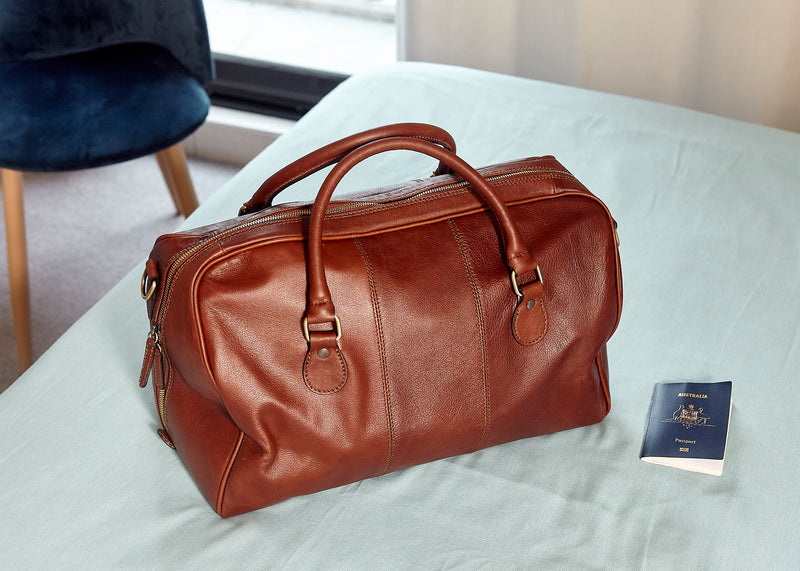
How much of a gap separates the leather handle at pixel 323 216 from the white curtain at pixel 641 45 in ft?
3.86

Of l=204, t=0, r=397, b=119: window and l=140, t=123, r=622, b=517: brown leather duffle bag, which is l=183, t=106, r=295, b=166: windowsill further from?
l=140, t=123, r=622, b=517: brown leather duffle bag

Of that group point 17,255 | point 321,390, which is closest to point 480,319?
point 321,390

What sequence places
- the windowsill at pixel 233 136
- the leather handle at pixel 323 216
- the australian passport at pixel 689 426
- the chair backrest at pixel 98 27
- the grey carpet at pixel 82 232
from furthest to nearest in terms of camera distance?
the windowsill at pixel 233 136
the grey carpet at pixel 82 232
the chair backrest at pixel 98 27
the australian passport at pixel 689 426
the leather handle at pixel 323 216

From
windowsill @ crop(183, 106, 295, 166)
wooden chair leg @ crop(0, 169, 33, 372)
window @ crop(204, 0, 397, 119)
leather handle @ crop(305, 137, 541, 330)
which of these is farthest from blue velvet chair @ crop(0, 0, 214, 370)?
leather handle @ crop(305, 137, 541, 330)

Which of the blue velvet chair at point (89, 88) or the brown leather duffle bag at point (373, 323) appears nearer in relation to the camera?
the brown leather duffle bag at point (373, 323)

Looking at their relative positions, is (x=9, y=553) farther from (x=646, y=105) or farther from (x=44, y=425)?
(x=646, y=105)

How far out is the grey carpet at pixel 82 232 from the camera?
6.51ft

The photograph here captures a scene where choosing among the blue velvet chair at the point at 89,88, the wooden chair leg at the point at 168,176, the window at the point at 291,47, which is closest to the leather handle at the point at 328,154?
the blue velvet chair at the point at 89,88

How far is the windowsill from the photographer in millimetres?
2502

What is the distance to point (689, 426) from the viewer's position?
2.89ft

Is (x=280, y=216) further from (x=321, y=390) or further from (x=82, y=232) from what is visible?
(x=82, y=232)

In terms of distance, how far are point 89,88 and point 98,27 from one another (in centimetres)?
16

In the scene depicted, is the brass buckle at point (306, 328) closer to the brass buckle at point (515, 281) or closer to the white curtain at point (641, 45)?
the brass buckle at point (515, 281)

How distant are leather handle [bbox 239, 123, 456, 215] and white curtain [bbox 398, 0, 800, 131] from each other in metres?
1.10
